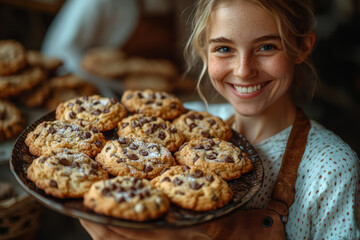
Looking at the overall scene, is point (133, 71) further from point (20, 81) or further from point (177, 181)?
point (177, 181)

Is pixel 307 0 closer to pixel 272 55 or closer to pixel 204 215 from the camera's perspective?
pixel 272 55

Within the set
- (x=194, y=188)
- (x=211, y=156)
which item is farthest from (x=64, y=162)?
(x=211, y=156)

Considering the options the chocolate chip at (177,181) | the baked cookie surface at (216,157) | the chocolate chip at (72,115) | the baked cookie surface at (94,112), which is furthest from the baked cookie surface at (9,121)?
the chocolate chip at (177,181)

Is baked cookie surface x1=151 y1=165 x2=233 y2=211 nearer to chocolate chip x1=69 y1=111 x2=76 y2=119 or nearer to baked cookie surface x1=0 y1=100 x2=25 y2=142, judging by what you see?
chocolate chip x1=69 y1=111 x2=76 y2=119

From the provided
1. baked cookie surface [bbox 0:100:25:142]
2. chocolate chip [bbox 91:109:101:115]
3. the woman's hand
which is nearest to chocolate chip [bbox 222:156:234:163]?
the woman's hand

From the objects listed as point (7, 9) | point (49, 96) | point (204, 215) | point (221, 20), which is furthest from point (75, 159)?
point (7, 9)

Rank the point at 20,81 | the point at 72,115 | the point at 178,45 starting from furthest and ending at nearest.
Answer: the point at 178,45 → the point at 20,81 → the point at 72,115
